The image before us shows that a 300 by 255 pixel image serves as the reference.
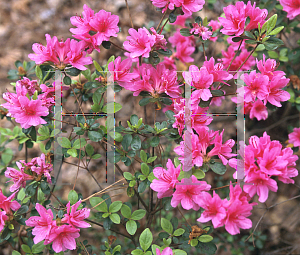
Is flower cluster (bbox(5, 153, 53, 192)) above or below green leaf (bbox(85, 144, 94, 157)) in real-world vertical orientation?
below

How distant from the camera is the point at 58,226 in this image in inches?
36.1

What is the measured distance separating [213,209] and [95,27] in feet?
2.46

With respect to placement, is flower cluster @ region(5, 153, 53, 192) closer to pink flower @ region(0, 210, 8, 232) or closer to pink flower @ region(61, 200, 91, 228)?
pink flower @ region(0, 210, 8, 232)

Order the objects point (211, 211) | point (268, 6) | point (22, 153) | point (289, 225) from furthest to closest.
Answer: point (22, 153) → point (289, 225) → point (268, 6) → point (211, 211)

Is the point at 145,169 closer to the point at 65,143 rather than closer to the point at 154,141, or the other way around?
the point at 154,141

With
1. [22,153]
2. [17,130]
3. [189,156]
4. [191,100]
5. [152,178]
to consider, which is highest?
[191,100]

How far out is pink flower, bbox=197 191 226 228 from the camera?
844mm

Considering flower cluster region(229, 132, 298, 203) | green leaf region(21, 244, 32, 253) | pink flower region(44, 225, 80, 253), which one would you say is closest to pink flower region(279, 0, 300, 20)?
flower cluster region(229, 132, 298, 203)

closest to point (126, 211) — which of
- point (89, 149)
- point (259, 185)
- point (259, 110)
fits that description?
point (89, 149)

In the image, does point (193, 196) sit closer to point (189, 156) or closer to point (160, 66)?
point (189, 156)

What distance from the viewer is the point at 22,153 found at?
2.40 m

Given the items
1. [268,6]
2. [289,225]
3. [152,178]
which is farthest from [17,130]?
[289,225]

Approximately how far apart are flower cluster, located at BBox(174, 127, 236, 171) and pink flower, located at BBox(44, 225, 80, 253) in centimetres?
44

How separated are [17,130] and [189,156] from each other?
99 centimetres
